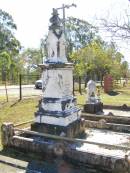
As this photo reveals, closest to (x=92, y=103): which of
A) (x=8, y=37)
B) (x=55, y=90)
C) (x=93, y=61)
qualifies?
(x=55, y=90)

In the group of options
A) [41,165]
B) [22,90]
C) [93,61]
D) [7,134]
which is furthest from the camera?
[93,61]

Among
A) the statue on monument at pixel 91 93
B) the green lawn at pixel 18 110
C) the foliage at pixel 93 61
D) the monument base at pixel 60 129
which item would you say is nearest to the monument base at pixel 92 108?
the statue on monument at pixel 91 93

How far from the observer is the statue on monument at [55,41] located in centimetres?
955

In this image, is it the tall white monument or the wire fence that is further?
the wire fence

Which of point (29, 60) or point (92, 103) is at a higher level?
point (29, 60)

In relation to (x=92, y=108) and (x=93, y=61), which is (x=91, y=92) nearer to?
(x=92, y=108)

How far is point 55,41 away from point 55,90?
1477mm

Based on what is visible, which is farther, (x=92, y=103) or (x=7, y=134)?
(x=92, y=103)

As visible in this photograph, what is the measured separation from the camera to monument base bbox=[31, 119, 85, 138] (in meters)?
9.20

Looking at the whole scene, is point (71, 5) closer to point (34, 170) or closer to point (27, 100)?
point (34, 170)

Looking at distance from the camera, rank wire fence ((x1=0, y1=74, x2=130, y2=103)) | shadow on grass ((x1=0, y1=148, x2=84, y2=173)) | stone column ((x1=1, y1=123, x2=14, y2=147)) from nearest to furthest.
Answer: shadow on grass ((x1=0, y1=148, x2=84, y2=173)), stone column ((x1=1, y1=123, x2=14, y2=147)), wire fence ((x1=0, y1=74, x2=130, y2=103))

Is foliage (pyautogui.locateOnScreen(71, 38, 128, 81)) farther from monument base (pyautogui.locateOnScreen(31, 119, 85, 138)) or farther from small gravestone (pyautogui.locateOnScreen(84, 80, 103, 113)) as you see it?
monument base (pyautogui.locateOnScreen(31, 119, 85, 138))

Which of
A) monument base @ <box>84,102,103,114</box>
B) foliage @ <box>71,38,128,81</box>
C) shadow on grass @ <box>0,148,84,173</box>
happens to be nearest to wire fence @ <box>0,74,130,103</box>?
foliage @ <box>71,38,128,81</box>

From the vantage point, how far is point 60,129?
9211 mm
